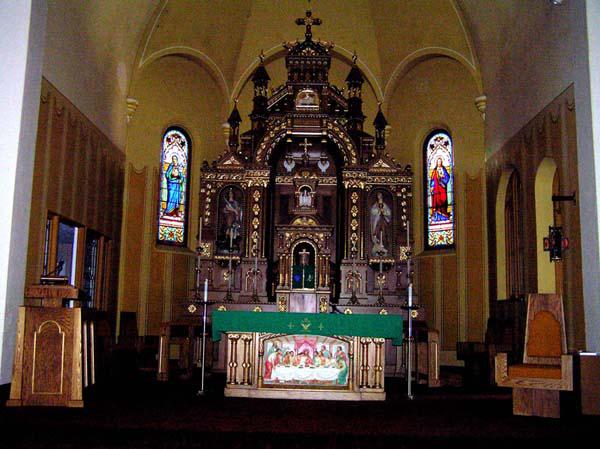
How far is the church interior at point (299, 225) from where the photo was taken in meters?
7.61

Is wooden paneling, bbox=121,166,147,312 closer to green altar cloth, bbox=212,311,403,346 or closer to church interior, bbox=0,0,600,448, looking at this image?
church interior, bbox=0,0,600,448

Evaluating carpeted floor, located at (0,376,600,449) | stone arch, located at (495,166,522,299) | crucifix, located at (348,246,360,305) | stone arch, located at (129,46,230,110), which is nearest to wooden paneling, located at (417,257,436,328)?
crucifix, located at (348,246,360,305)

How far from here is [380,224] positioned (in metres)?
14.7

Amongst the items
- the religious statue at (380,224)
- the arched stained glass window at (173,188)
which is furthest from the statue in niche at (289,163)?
the arched stained glass window at (173,188)

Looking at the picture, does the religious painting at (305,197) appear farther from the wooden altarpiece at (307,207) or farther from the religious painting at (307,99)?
the religious painting at (307,99)

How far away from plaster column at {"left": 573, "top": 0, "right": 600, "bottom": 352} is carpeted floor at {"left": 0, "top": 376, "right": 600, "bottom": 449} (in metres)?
1.60

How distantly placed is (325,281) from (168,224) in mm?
4567

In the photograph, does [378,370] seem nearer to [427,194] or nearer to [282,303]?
[282,303]

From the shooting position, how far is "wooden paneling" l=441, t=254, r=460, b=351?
15.8 m

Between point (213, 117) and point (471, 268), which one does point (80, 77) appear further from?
point (471, 268)

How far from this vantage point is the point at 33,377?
7.49 m

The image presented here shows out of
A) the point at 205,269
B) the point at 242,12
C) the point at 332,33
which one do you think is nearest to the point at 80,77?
the point at 205,269

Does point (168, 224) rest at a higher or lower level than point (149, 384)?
higher

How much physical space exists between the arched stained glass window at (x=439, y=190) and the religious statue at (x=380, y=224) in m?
2.29
